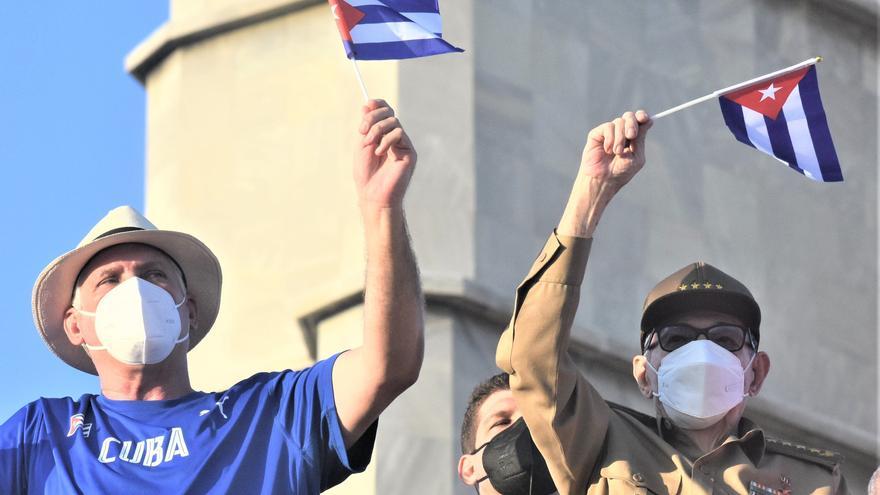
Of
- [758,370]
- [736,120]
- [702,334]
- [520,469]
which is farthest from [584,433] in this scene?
[736,120]

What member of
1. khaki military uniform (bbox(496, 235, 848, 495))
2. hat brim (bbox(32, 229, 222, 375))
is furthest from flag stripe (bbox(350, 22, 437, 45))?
khaki military uniform (bbox(496, 235, 848, 495))

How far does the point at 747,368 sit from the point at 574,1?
8.50 meters

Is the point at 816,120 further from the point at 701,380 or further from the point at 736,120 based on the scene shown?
the point at 701,380

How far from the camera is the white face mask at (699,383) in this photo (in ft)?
31.9

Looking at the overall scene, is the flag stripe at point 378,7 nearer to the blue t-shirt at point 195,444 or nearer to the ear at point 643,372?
the blue t-shirt at point 195,444

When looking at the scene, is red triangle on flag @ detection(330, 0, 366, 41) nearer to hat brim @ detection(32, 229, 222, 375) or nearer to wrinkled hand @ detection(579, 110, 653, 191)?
hat brim @ detection(32, 229, 222, 375)

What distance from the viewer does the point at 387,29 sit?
34.3 feet

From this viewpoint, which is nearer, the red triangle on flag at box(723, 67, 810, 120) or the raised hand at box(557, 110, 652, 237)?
the raised hand at box(557, 110, 652, 237)

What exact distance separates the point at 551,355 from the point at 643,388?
2.23 feet

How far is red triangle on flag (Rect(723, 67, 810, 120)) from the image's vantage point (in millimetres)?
10414

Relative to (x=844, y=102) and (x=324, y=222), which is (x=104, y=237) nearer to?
(x=324, y=222)

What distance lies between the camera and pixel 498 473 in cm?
980

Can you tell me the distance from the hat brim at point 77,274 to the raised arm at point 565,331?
1480 mm

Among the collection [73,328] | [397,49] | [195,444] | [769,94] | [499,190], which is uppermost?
[397,49]
